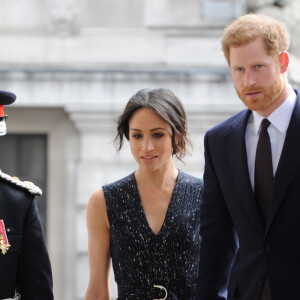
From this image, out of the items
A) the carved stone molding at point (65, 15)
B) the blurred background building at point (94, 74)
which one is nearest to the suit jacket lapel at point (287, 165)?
the blurred background building at point (94, 74)

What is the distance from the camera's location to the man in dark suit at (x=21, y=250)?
4469 millimetres

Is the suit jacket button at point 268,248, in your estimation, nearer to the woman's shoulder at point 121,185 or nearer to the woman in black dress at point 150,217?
the woman in black dress at point 150,217

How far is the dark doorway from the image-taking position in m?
9.27

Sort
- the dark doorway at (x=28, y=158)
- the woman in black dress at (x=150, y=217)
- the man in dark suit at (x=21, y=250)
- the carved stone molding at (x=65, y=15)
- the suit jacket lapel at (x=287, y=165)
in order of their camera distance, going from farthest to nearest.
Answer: the dark doorway at (x=28, y=158) < the carved stone molding at (x=65, y=15) < the woman in black dress at (x=150, y=217) < the man in dark suit at (x=21, y=250) < the suit jacket lapel at (x=287, y=165)

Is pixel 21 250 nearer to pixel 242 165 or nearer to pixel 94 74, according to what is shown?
pixel 242 165

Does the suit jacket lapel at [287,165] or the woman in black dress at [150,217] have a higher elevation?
the suit jacket lapel at [287,165]

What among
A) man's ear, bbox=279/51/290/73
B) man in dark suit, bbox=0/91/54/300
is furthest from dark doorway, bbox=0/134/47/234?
man's ear, bbox=279/51/290/73

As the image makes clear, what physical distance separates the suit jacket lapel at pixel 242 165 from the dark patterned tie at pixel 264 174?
0.03 metres

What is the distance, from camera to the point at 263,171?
4.24m

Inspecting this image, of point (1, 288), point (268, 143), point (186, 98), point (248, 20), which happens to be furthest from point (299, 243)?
point (186, 98)

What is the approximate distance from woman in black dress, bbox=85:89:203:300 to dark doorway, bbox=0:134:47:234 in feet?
13.9

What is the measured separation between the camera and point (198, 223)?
197 inches

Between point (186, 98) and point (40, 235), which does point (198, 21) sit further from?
point (40, 235)

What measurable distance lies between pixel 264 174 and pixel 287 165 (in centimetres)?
11
